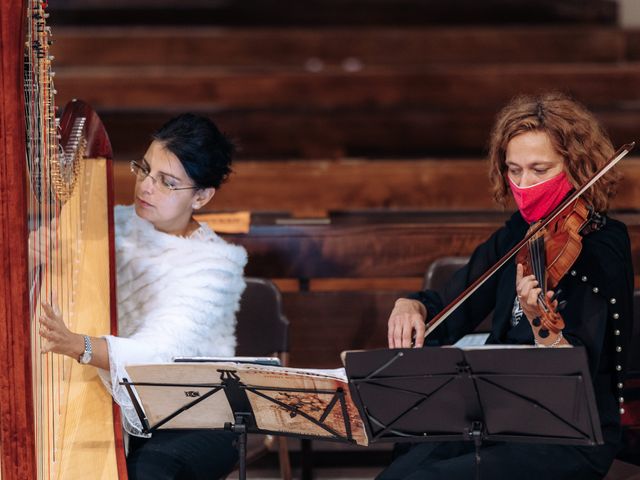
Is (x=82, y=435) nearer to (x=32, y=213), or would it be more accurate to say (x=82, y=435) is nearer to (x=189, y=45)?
(x=32, y=213)

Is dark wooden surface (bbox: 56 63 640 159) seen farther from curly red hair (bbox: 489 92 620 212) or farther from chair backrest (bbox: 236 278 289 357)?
curly red hair (bbox: 489 92 620 212)

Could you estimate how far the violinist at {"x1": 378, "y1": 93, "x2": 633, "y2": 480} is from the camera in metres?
2.05

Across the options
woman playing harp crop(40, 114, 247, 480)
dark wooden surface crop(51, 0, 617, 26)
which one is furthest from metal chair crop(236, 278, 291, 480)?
dark wooden surface crop(51, 0, 617, 26)

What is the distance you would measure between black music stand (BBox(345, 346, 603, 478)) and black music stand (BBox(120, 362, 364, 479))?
0.10m

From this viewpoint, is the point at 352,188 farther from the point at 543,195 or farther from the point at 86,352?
the point at 86,352

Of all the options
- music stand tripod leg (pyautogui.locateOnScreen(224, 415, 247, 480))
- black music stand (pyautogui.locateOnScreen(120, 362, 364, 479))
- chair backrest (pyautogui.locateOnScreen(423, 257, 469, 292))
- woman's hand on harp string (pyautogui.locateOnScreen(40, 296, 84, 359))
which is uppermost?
chair backrest (pyautogui.locateOnScreen(423, 257, 469, 292))

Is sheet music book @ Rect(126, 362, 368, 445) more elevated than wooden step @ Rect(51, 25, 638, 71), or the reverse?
wooden step @ Rect(51, 25, 638, 71)

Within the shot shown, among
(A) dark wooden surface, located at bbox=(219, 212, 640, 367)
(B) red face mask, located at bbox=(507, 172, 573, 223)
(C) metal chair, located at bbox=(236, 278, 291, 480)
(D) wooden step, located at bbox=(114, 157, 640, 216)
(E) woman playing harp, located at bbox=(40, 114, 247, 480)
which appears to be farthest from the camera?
(D) wooden step, located at bbox=(114, 157, 640, 216)

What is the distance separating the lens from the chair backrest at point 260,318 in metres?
2.72

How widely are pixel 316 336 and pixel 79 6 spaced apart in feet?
8.20

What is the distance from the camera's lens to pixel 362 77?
4.36 m

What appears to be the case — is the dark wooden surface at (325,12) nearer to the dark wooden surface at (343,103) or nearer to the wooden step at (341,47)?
the wooden step at (341,47)

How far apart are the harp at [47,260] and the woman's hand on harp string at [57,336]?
0.07 ft

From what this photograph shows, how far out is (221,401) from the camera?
208 cm
